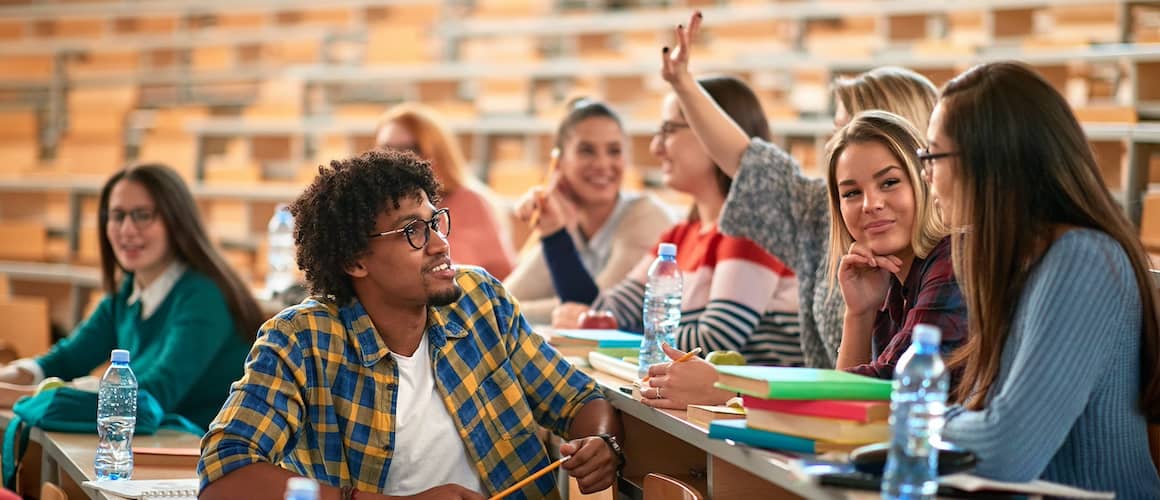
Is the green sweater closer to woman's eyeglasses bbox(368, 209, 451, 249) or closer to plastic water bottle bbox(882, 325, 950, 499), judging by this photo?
woman's eyeglasses bbox(368, 209, 451, 249)

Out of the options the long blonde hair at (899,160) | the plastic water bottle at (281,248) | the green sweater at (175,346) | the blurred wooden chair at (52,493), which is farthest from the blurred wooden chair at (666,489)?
the plastic water bottle at (281,248)

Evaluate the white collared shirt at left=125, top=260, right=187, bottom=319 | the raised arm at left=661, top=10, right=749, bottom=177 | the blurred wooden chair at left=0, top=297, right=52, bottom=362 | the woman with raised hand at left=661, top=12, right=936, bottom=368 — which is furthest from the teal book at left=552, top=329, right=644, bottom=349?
the blurred wooden chair at left=0, top=297, right=52, bottom=362

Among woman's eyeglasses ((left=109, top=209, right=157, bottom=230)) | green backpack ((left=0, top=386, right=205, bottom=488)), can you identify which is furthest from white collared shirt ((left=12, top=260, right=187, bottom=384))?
green backpack ((left=0, top=386, right=205, bottom=488))

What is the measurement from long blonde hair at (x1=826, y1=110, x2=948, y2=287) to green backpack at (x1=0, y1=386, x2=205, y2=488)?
1711 millimetres

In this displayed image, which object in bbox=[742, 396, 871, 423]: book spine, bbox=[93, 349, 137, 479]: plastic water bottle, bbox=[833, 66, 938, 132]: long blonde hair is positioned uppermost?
bbox=[833, 66, 938, 132]: long blonde hair

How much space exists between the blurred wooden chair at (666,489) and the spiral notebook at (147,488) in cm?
91

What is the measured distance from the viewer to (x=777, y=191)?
2.97 metres

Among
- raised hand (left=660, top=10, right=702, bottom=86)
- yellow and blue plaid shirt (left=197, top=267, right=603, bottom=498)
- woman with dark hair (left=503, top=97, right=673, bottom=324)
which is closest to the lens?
yellow and blue plaid shirt (left=197, top=267, right=603, bottom=498)

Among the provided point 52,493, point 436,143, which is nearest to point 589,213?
point 436,143

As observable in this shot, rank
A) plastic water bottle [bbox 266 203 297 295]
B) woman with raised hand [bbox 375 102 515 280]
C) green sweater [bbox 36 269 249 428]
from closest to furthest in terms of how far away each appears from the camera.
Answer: green sweater [bbox 36 269 249 428] < woman with raised hand [bbox 375 102 515 280] < plastic water bottle [bbox 266 203 297 295]

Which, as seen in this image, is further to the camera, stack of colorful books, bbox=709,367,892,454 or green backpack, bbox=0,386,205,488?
green backpack, bbox=0,386,205,488

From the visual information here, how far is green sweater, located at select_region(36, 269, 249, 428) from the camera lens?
323 centimetres

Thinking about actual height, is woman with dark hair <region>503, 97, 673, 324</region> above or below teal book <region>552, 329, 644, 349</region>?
above

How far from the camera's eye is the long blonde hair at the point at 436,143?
4.76m
